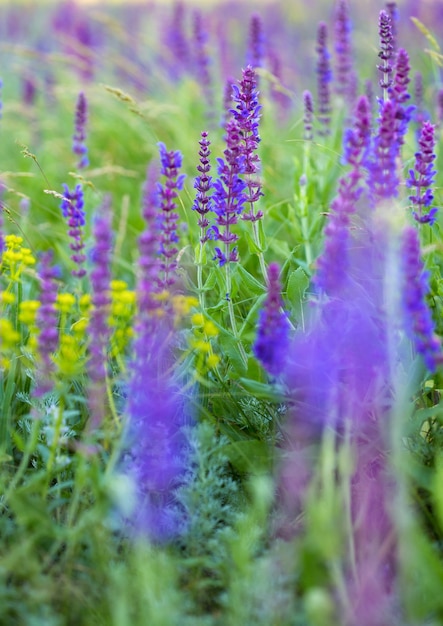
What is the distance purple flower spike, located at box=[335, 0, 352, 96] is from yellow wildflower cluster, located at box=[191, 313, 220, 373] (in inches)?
91.7

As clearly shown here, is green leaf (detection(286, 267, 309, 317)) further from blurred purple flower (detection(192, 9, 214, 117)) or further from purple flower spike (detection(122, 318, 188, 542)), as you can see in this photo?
blurred purple flower (detection(192, 9, 214, 117))

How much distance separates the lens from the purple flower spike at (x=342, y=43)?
4.04m

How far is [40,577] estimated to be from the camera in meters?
1.71

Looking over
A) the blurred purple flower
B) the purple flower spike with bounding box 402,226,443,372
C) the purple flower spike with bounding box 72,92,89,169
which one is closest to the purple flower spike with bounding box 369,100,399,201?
the purple flower spike with bounding box 402,226,443,372

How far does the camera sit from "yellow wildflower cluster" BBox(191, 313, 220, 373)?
206 centimetres

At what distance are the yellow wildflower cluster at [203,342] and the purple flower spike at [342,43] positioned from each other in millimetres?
2330

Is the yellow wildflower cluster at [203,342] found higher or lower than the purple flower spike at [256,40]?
lower

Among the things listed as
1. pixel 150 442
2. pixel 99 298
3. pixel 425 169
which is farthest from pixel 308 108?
pixel 150 442

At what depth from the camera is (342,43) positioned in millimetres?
4129

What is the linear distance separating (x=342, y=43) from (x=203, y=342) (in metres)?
2.62

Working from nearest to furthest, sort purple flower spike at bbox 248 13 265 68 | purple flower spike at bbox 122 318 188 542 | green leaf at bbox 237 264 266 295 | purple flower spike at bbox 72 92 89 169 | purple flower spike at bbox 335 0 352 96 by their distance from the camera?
purple flower spike at bbox 122 318 188 542 < green leaf at bbox 237 264 266 295 < purple flower spike at bbox 72 92 89 169 < purple flower spike at bbox 335 0 352 96 < purple flower spike at bbox 248 13 265 68

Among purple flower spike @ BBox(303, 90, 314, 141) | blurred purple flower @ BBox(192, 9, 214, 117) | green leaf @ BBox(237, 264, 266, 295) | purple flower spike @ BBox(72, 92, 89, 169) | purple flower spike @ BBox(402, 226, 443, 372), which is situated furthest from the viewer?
blurred purple flower @ BBox(192, 9, 214, 117)

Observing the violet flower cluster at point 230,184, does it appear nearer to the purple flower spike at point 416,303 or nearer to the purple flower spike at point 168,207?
the purple flower spike at point 168,207

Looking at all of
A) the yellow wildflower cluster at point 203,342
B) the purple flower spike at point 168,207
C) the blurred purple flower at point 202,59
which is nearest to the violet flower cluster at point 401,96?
the purple flower spike at point 168,207
